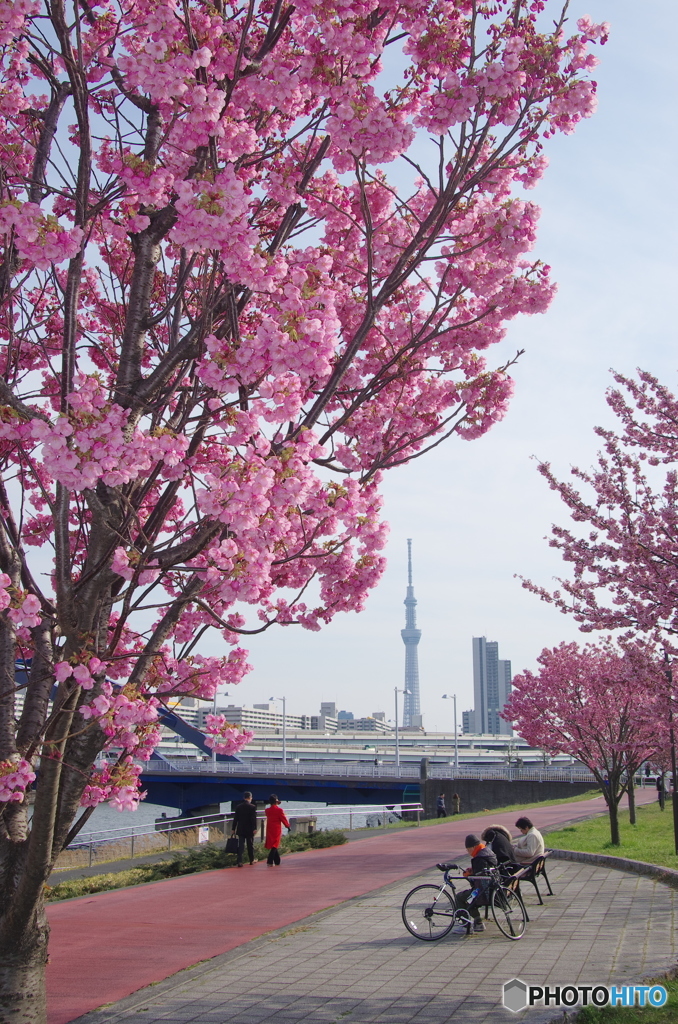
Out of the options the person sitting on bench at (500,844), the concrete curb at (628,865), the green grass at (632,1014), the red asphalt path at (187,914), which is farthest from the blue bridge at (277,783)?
the green grass at (632,1014)

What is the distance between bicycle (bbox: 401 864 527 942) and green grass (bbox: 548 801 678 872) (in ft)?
18.9

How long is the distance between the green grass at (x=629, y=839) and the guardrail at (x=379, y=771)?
20664mm

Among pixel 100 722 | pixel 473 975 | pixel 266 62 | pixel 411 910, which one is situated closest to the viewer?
pixel 100 722

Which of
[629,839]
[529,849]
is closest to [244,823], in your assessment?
[529,849]

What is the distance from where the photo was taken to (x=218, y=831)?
84.9 ft

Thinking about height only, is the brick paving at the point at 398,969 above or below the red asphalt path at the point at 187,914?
above

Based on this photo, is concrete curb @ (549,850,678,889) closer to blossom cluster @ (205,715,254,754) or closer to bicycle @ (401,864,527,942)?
bicycle @ (401,864,527,942)

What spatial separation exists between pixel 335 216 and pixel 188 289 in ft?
5.06

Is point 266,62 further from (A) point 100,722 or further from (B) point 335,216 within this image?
(A) point 100,722

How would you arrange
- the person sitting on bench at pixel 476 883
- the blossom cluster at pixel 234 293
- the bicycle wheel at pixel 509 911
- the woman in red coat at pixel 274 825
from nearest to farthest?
the blossom cluster at pixel 234 293 < the bicycle wheel at pixel 509 911 < the person sitting on bench at pixel 476 883 < the woman in red coat at pixel 274 825

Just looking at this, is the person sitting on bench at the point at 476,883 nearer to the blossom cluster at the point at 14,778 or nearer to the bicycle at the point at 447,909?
the bicycle at the point at 447,909

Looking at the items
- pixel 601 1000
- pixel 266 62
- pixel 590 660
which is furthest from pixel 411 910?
pixel 590 660

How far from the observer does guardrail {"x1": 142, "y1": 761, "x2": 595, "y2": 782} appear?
158 ft

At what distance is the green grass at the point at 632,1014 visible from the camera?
5.64 metres
